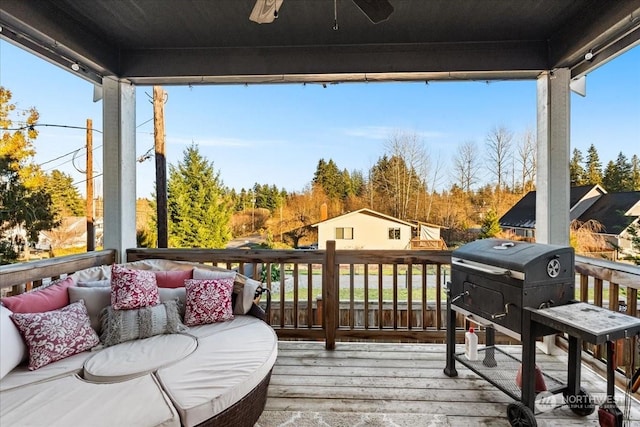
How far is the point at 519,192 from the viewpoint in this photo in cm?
397

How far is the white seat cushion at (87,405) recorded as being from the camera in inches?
52.2

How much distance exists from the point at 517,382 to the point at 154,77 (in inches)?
166

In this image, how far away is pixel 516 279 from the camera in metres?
1.96

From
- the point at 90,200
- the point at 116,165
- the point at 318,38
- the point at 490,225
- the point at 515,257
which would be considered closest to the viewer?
the point at 515,257

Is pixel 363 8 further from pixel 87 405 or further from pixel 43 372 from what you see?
pixel 43 372

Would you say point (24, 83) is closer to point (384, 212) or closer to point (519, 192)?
point (384, 212)

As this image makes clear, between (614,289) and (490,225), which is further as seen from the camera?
(490,225)

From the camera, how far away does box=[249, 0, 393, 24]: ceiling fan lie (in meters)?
1.71

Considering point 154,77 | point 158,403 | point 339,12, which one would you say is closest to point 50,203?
point 154,77

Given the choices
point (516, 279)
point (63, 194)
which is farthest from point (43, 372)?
point (516, 279)

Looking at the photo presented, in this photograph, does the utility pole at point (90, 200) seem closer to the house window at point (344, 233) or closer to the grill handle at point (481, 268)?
the house window at point (344, 233)

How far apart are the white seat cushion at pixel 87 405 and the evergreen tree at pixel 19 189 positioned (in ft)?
7.20

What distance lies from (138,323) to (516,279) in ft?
8.36

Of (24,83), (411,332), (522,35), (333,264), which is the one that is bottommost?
(411,332)
